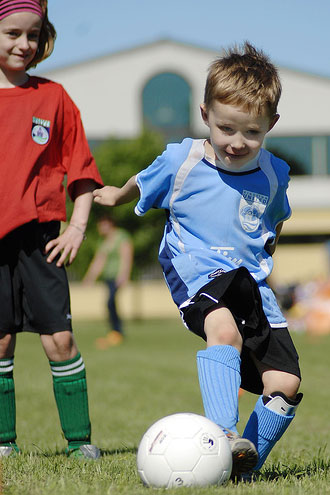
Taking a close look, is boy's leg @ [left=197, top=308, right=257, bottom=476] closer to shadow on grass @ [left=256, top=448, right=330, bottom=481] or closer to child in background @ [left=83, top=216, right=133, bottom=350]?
shadow on grass @ [left=256, top=448, right=330, bottom=481]

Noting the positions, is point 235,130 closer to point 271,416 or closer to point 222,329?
point 222,329

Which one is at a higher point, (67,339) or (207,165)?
(207,165)

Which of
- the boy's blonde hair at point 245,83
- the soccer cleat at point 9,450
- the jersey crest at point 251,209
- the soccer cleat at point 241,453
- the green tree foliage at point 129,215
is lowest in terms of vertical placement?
the green tree foliage at point 129,215

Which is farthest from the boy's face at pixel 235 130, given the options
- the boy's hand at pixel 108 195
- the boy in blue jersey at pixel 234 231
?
the boy's hand at pixel 108 195

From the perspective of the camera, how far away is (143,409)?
727 cm

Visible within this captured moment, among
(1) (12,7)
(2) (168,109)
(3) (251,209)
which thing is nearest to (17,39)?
(1) (12,7)

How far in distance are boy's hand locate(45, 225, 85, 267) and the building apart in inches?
1263

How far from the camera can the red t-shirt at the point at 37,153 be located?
3.91 meters

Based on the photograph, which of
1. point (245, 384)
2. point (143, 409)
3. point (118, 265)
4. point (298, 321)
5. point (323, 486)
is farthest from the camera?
point (298, 321)

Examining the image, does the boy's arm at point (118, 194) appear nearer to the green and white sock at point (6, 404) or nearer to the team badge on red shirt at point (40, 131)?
the team badge on red shirt at point (40, 131)

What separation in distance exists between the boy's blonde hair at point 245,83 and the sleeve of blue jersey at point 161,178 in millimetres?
262

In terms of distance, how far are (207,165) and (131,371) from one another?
7.21 metres

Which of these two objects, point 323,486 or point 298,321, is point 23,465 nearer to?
point 323,486

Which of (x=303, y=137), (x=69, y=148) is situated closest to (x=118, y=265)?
(x=69, y=148)
